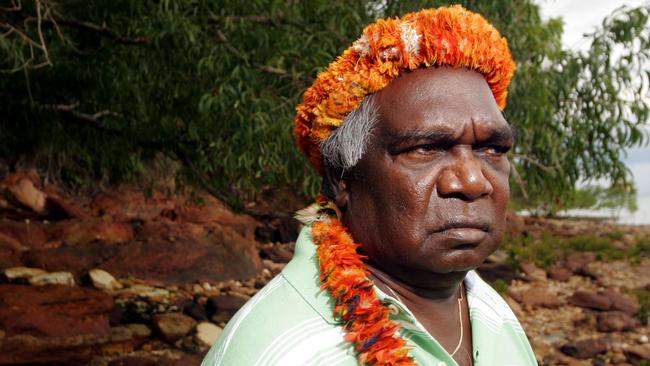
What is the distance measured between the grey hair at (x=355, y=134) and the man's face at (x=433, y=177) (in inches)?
0.7

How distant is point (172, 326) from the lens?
19.2 ft

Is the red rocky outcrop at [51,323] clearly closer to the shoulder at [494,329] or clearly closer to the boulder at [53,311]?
the boulder at [53,311]

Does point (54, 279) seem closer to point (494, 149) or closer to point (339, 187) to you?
point (339, 187)

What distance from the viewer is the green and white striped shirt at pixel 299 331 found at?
1.44 meters

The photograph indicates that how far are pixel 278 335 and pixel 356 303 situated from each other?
0.20m

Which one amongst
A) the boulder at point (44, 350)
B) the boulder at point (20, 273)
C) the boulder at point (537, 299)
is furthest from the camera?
the boulder at point (537, 299)

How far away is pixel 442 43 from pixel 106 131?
4867mm

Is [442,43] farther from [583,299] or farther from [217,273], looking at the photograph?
[583,299]

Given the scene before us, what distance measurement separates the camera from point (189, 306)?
256 inches

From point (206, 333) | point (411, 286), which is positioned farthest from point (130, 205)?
point (411, 286)

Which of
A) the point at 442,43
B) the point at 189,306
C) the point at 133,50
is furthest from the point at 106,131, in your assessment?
the point at 442,43

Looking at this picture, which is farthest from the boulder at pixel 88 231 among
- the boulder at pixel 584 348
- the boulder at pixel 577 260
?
the boulder at pixel 577 260

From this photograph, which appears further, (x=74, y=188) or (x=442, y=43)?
(x=74, y=188)

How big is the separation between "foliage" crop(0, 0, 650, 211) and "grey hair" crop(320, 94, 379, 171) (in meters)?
2.30
